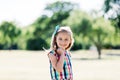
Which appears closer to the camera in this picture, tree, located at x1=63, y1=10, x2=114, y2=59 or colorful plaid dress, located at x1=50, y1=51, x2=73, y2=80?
colorful plaid dress, located at x1=50, y1=51, x2=73, y2=80

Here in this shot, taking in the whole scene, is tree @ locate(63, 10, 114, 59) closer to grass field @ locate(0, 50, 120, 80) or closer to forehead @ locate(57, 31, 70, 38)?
grass field @ locate(0, 50, 120, 80)

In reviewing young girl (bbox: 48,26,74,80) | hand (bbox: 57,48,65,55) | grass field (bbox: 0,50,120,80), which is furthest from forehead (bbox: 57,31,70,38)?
grass field (bbox: 0,50,120,80)

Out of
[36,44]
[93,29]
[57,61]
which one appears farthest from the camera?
[36,44]

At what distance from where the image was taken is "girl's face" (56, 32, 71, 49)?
3.60 m

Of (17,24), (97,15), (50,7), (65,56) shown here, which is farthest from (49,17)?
(65,56)

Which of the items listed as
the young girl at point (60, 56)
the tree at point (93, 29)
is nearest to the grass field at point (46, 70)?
the young girl at point (60, 56)

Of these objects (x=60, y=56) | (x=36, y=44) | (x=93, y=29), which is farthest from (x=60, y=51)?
(x=36, y=44)

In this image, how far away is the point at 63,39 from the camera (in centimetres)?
362

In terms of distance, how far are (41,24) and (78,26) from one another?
43.5 meters

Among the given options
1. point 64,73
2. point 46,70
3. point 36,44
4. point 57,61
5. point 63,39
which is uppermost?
point 63,39

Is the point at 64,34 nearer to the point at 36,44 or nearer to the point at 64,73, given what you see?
the point at 64,73

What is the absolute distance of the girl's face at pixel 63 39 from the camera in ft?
11.8

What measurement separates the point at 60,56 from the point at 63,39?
158 millimetres

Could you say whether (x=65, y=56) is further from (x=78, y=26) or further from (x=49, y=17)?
(x=49, y=17)
